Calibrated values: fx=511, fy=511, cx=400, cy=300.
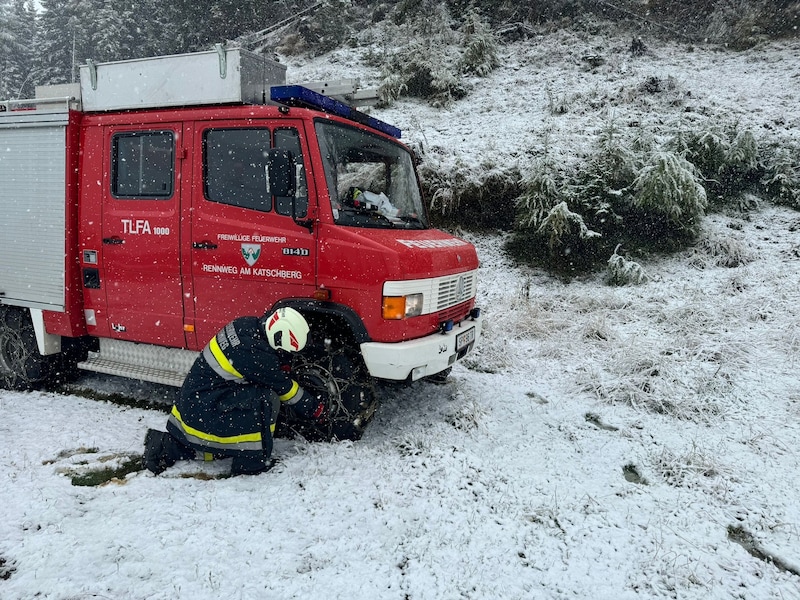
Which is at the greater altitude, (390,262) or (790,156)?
(790,156)

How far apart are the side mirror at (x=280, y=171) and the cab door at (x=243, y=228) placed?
0.11 metres

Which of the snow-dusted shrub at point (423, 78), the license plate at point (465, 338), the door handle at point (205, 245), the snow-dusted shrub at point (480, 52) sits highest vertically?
the snow-dusted shrub at point (480, 52)

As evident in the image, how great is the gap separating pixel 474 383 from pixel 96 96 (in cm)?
481

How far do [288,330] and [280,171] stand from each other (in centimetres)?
121

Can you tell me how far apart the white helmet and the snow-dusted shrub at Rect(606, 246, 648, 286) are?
6474 millimetres

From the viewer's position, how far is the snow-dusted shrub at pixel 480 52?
51.2 feet

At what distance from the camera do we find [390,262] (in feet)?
12.4

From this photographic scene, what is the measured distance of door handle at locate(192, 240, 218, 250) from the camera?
14.4 feet

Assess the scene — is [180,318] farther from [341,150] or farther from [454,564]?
[454,564]

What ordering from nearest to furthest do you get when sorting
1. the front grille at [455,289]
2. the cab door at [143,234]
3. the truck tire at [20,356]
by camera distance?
the front grille at [455,289] → the cab door at [143,234] → the truck tire at [20,356]

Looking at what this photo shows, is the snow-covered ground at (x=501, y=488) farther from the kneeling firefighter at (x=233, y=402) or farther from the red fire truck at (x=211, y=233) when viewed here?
the red fire truck at (x=211, y=233)

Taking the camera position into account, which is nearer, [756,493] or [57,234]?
[756,493]

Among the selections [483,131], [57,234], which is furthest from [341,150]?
[483,131]

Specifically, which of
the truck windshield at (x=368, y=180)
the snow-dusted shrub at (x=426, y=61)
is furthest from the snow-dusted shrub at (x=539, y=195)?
the snow-dusted shrub at (x=426, y=61)
